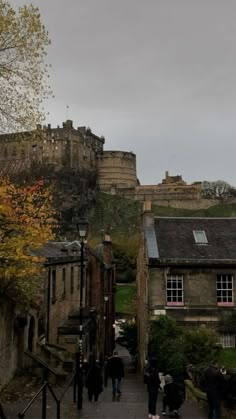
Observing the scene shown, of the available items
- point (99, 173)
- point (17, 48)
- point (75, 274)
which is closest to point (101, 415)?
point (17, 48)

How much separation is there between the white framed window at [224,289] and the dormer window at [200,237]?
8.75 ft

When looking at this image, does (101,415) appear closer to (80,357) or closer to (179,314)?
(80,357)

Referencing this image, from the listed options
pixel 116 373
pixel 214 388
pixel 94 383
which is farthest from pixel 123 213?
pixel 214 388

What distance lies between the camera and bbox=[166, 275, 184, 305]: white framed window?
25.9 metres

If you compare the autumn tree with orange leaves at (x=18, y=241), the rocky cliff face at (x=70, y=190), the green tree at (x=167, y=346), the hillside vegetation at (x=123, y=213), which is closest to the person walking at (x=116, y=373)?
the green tree at (x=167, y=346)

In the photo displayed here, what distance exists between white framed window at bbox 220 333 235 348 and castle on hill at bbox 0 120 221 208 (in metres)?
108

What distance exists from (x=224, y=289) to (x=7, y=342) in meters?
12.5

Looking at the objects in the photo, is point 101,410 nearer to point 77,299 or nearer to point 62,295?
point 62,295

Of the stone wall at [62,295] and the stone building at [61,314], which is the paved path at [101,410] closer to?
the stone building at [61,314]

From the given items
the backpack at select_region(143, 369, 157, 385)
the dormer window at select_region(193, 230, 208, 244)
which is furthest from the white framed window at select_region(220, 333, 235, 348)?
the backpack at select_region(143, 369, 157, 385)

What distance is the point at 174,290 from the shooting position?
26.0 meters

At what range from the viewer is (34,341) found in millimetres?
22391

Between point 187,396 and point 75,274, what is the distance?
48.7 feet

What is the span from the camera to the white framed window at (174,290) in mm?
25859
